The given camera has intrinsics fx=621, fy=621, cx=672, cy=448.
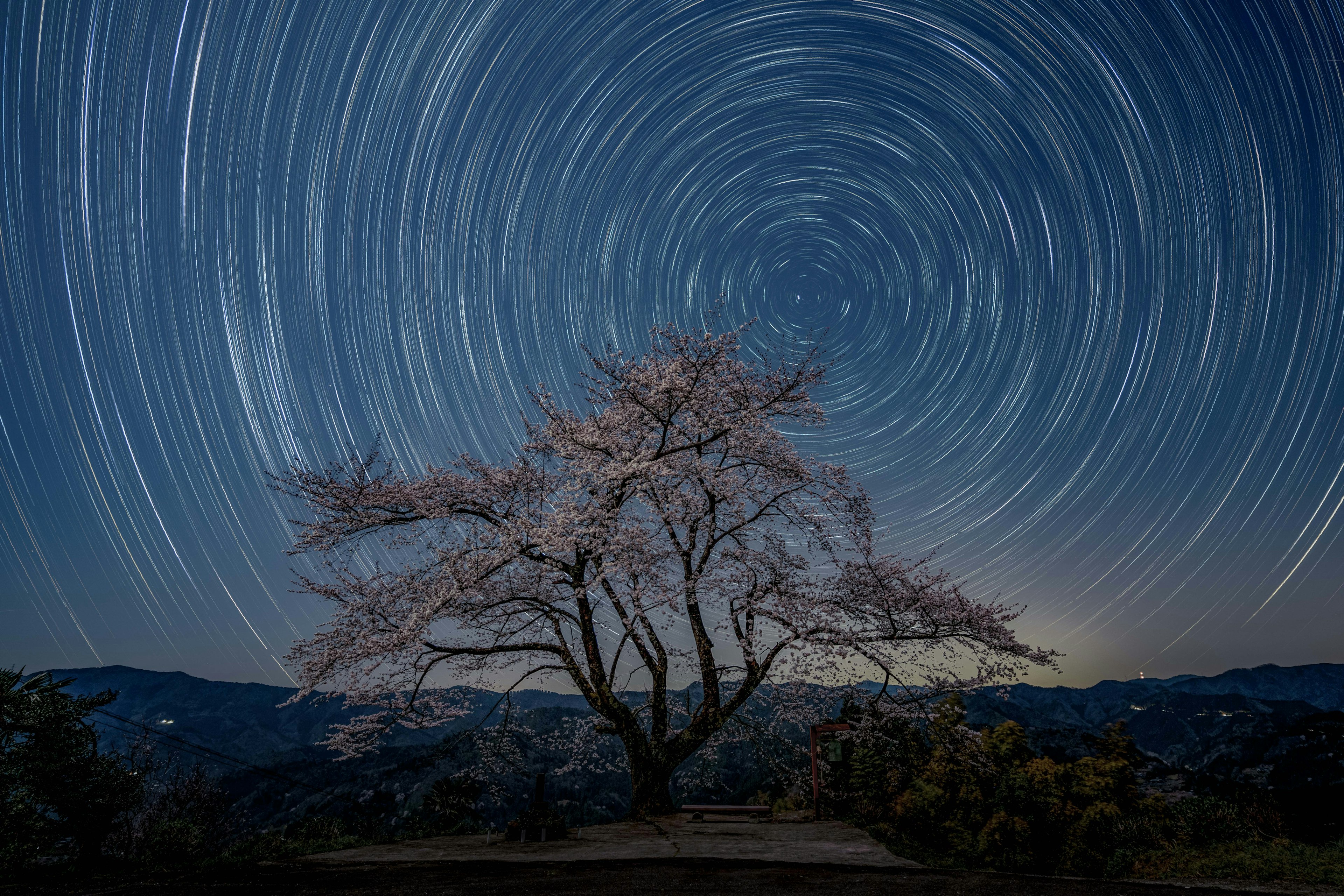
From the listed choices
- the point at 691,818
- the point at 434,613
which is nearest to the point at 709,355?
the point at 434,613

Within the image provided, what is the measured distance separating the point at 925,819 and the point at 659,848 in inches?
281

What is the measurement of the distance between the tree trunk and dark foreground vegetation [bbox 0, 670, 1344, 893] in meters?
3.84

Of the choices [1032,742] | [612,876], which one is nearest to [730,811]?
[612,876]

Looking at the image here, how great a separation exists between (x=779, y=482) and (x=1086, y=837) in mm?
9569

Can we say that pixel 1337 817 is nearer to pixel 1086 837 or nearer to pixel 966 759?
pixel 1086 837

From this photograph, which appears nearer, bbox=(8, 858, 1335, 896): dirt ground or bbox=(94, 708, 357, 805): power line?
bbox=(8, 858, 1335, 896): dirt ground

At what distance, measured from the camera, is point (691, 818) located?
48.5ft

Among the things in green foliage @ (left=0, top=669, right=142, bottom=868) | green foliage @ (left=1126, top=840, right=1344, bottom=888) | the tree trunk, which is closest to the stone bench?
the tree trunk

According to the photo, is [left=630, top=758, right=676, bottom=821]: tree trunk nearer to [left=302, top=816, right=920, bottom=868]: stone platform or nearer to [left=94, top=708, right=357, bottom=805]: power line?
[left=302, top=816, right=920, bottom=868]: stone platform

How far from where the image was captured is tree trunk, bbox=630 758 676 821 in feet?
50.5

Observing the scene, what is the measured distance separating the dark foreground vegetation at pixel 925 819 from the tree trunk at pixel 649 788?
12.6ft

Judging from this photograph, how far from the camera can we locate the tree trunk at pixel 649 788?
607 inches

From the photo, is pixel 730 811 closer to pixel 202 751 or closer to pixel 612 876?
pixel 612 876

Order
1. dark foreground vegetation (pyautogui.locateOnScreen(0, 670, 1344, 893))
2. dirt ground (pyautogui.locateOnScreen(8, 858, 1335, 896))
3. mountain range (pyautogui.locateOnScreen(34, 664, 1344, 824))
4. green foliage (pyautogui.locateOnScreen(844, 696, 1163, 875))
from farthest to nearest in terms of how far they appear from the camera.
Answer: mountain range (pyautogui.locateOnScreen(34, 664, 1344, 824))
green foliage (pyautogui.locateOnScreen(844, 696, 1163, 875))
dark foreground vegetation (pyautogui.locateOnScreen(0, 670, 1344, 893))
dirt ground (pyautogui.locateOnScreen(8, 858, 1335, 896))
